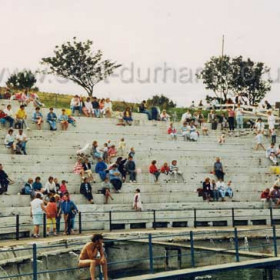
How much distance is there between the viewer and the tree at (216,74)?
8169 centimetres

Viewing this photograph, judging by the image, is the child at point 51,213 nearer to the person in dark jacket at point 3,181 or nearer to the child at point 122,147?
the person in dark jacket at point 3,181

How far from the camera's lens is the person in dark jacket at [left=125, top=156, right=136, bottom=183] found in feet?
97.6

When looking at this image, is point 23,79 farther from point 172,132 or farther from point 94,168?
point 94,168

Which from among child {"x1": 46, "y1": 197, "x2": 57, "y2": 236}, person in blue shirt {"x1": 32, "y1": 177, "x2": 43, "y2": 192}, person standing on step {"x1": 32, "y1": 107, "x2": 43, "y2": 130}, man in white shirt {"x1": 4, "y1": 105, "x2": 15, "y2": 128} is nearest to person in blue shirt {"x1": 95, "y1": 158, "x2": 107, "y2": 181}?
person in blue shirt {"x1": 32, "y1": 177, "x2": 43, "y2": 192}

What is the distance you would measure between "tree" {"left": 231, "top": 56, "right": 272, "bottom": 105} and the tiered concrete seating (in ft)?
140

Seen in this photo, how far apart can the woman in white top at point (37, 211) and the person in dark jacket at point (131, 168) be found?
21.7 ft

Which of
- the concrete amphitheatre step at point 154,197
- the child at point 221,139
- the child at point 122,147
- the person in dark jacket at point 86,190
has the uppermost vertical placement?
the child at point 221,139

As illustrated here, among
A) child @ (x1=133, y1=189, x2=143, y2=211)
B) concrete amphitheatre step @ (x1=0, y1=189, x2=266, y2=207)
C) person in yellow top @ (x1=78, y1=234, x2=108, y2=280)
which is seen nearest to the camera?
person in yellow top @ (x1=78, y1=234, x2=108, y2=280)

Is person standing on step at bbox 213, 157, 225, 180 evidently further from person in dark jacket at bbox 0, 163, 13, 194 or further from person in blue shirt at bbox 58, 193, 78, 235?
person in dark jacket at bbox 0, 163, 13, 194

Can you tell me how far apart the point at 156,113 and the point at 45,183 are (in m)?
13.4

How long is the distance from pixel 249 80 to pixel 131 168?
53.6 m

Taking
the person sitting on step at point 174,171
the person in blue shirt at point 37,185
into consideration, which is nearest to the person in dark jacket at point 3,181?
the person in blue shirt at point 37,185

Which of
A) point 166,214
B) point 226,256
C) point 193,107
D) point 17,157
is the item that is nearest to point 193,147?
point 166,214

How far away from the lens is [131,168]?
29.8 meters
